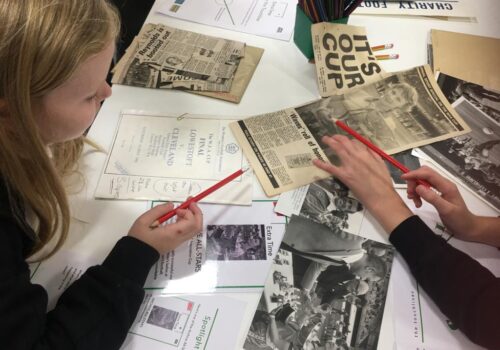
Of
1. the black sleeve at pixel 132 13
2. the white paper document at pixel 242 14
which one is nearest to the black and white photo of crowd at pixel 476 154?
the white paper document at pixel 242 14

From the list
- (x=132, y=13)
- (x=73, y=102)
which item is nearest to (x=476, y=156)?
(x=73, y=102)

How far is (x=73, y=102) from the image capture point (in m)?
0.53

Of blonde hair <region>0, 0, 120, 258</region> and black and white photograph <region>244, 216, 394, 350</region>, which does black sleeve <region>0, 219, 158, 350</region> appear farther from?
black and white photograph <region>244, 216, 394, 350</region>

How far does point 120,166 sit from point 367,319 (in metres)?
0.45

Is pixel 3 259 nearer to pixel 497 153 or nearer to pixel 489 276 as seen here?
pixel 489 276

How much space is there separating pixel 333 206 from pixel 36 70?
0.46 meters

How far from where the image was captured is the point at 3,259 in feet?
1.58

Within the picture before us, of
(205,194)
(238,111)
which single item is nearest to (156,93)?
(238,111)

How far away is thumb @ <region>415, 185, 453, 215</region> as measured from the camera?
2.07 feet

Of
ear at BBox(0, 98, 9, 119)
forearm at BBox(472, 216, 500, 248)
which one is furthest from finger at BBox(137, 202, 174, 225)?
forearm at BBox(472, 216, 500, 248)

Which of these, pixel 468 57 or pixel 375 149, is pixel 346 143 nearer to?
pixel 375 149

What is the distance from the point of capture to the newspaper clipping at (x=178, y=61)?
0.82 metres

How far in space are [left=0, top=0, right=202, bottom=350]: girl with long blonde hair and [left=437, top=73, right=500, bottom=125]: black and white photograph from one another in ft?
1.99

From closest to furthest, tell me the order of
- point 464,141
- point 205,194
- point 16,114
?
point 16,114 → point 205,194 → point 464,141
